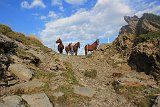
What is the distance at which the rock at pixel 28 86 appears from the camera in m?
16.9

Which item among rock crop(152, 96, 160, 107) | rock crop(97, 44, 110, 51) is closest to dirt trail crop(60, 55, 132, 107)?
rock crop(152, 96, 160, 107)

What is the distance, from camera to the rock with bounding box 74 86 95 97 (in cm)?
1869

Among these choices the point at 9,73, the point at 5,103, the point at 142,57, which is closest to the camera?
the point at 5,103

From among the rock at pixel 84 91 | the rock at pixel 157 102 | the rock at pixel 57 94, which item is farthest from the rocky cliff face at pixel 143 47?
the rock at pixel 57 94

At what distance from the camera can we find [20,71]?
1848 cm

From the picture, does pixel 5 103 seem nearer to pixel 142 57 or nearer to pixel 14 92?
pixel 14 92

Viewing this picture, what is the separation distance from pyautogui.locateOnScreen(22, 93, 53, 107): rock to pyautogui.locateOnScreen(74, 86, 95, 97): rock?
3.15 m

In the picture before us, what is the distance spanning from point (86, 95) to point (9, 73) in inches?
220

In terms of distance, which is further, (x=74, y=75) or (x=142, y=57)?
(x=142, y=57)

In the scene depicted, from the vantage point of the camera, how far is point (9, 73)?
701 inches

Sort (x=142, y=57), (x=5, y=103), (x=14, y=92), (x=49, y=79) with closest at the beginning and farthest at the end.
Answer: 1. (x=5, y=103)
2. (x=14, y=92)
3. (x=49, y=79)
4. (x=142, y=57)

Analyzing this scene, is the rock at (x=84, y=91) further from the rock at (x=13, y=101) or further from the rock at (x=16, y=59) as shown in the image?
the rock at (x=13, y=101)

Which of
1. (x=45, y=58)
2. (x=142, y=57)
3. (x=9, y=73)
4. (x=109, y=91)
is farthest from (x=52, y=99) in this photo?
(x=142, y=57)

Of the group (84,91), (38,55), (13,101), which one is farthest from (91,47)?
(13,101)
